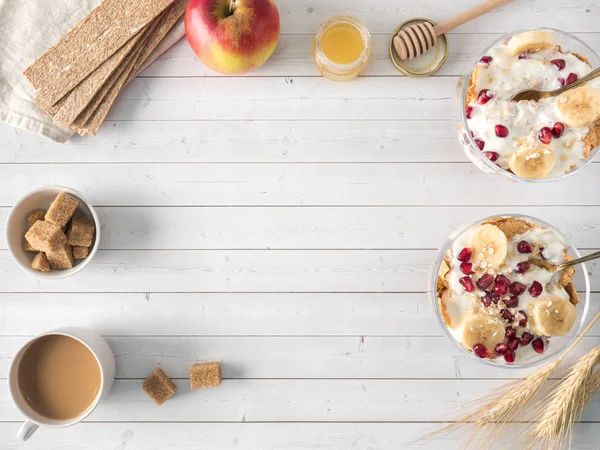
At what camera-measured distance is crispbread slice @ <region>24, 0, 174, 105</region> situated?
1483 millimetres

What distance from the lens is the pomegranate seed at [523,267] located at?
137cm

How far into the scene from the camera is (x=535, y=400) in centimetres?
155

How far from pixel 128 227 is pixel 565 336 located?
Result: 121 centimetres

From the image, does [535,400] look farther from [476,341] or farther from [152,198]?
[152,198]

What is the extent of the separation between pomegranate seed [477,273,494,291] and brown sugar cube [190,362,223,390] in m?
0.72

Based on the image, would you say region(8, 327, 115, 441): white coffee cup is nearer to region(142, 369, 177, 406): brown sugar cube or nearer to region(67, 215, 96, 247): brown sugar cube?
region(142, 369, 177, 406): brown sugar cube

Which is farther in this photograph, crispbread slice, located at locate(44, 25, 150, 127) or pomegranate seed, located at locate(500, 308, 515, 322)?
crispbread slice, located at locate(44, 25, 150, 127)

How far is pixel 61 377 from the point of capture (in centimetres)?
142

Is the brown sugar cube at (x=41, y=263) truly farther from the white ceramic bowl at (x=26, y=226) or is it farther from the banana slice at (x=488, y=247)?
the banana slice at (x=488, y=247)

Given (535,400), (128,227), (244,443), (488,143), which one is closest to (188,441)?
(244,443)

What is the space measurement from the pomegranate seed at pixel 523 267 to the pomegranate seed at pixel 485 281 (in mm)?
70

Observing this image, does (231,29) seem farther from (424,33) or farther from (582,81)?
(582,81)

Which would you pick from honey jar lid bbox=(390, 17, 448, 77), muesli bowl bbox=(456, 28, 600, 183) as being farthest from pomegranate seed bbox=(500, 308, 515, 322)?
honey jar lid bbox=(390, 17, 448, 77)

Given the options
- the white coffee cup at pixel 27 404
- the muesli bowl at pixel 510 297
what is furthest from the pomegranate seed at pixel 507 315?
the white coffee cup at pixel 27 404
